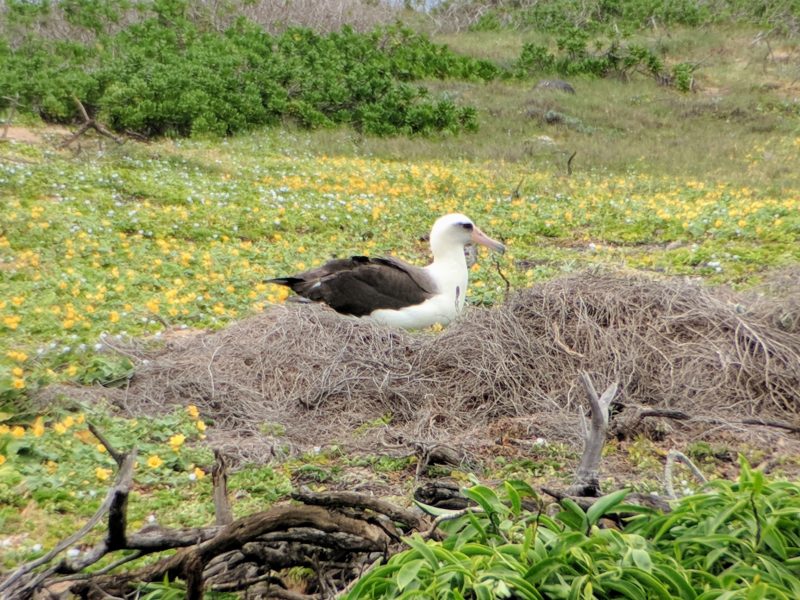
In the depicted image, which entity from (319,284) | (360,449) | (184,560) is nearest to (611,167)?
(319,284)

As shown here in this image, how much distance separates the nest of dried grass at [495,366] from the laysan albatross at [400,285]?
0.50 meters

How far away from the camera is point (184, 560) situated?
89.3 inches

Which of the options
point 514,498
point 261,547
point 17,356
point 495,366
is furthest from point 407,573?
point 17,356

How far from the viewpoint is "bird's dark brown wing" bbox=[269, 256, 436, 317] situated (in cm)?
671

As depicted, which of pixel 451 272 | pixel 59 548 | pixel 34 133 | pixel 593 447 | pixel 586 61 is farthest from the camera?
pixel 586 61

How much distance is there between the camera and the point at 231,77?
789 inches

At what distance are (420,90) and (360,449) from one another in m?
17.9

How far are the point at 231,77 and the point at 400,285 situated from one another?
→ 1461 cm

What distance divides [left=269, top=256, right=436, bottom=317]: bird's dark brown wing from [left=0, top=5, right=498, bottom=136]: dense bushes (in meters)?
11.8

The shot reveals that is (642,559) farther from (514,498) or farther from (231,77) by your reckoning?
(231,77)

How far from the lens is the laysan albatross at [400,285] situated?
6691 mm

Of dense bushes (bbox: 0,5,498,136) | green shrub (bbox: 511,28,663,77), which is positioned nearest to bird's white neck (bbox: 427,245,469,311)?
dense bushes (bbox: 0,5,498,136)

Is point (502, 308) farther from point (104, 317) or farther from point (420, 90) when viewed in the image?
point (420, 90)

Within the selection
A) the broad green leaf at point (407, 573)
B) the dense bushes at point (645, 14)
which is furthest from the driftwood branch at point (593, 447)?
the dense bushes at point (645, 14)
